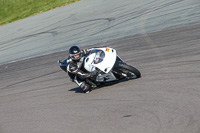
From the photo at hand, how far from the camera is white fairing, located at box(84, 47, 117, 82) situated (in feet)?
28.4

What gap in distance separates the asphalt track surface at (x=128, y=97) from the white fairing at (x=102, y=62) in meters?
0.36

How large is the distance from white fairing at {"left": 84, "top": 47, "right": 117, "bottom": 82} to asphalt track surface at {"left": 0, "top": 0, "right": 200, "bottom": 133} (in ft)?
1.17

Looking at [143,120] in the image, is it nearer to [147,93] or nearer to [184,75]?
[147,93]

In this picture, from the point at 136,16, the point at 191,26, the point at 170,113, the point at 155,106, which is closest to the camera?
the point at 170,113

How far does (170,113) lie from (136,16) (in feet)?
34.8

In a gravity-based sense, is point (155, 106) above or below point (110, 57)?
below

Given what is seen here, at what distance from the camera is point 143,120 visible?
6.45 metres

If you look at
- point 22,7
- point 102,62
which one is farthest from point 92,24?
point 22,7

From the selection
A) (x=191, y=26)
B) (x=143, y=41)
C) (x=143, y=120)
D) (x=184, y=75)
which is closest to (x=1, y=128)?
(x=143, y=120)

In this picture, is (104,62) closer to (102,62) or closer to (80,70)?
(102,62)

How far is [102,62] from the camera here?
8.70 meters

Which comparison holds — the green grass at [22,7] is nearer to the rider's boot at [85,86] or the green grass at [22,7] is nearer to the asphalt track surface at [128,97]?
the asphalt track surface at [128,97]

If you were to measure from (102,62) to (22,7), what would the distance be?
21840mm

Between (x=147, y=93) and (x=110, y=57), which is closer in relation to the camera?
(x=147, y=93)
